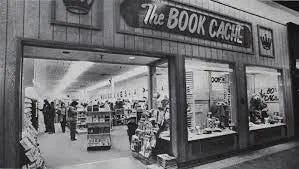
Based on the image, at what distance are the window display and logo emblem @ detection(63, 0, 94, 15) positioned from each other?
4.98 m

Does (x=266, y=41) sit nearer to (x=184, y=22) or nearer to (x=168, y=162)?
(x=184, y=22)

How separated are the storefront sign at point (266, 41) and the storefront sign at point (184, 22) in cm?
61

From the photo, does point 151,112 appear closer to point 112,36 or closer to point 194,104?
point 194,104

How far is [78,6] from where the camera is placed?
353 cm

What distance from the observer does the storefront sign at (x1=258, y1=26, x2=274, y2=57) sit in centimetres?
664

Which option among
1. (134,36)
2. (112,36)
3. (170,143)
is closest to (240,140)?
(170,143)

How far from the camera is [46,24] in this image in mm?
3293

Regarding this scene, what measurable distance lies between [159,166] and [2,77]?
3.33 metres

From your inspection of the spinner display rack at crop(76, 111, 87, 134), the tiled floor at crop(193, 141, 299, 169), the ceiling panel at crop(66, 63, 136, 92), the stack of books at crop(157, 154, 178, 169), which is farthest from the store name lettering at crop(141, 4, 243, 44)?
the spinner display rack at crop(76, 111, 87, 134)

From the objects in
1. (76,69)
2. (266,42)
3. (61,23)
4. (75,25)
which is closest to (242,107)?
(266,42)

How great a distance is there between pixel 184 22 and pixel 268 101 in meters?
5.94

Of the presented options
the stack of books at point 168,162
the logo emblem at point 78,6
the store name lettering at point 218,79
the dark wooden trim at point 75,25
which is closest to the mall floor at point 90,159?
the stack of books at point 168,162

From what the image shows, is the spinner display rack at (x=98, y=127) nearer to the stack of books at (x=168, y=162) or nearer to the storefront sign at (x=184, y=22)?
the stack of books at (x=168, y=162)

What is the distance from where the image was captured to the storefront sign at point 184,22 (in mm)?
4121
